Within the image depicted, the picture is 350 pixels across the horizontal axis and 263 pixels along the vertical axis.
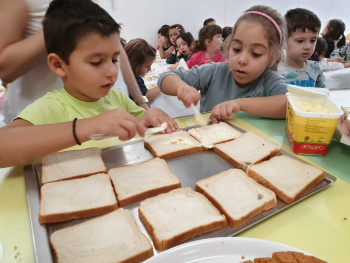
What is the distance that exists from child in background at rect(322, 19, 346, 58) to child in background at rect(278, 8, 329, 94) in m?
3.27

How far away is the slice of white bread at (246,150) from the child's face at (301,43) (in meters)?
1.63

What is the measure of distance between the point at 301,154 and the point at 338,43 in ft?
18.4

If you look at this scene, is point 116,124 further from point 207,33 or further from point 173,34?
point 173,34

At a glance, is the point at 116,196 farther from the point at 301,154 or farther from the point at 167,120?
the point at 301,154

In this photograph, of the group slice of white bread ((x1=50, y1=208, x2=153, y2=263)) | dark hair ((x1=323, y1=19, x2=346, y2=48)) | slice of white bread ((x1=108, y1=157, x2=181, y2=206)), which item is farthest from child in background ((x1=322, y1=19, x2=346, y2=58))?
slice of white bread ((x1=50, y1=208, x2=153, y2=263))

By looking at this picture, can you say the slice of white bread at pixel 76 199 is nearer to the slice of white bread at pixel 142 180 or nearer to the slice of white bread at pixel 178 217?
the slice of white bread at pixel 142 180

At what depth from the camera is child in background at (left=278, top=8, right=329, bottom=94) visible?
→ 2109mm

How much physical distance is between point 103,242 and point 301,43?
251cm

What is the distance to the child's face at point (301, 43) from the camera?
2.16 m

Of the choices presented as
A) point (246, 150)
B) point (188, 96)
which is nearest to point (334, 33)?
point (188, 96)

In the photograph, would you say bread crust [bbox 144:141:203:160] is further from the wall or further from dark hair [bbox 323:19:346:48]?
dark hair [bbox 323:19:346:48]

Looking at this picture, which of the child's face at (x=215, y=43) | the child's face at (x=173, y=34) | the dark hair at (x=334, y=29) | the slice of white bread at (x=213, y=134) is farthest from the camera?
the child's face at (x=173, y=34)

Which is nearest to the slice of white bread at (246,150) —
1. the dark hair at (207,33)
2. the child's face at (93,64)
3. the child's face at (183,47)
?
the child's face at (93,64)

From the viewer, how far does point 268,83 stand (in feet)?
5.21
